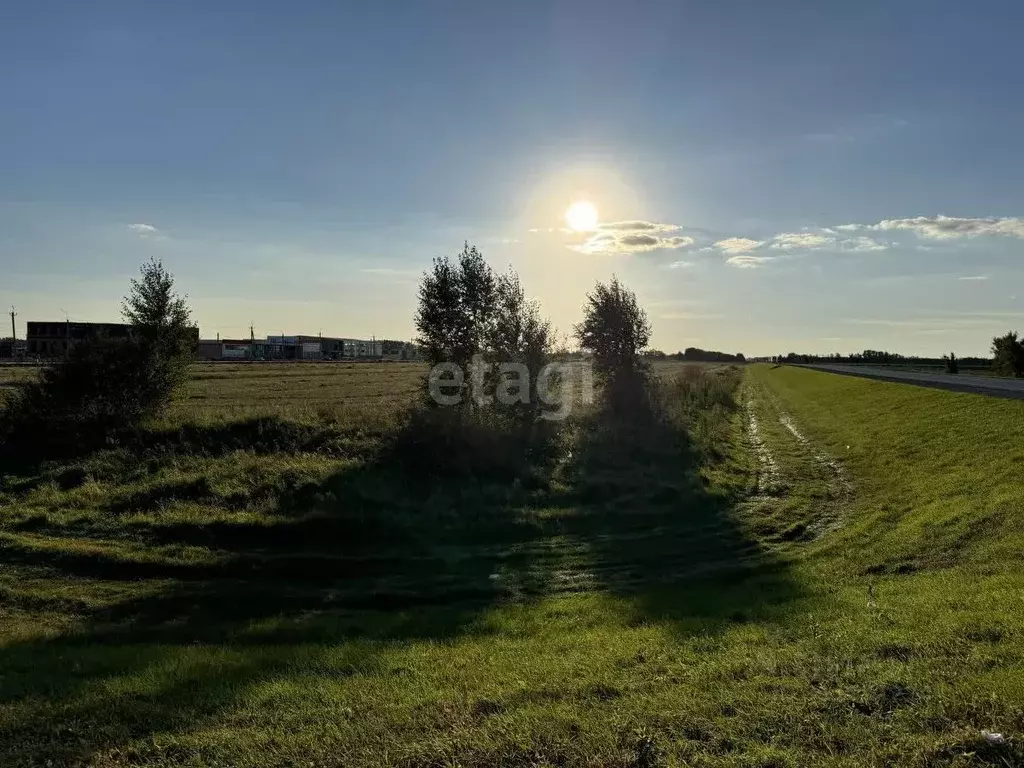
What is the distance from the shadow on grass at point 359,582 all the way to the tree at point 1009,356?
5345 centimetres

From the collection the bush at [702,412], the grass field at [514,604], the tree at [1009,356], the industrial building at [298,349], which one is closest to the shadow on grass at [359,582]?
the grass field at [514,604]

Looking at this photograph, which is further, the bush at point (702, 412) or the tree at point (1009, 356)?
the tree at point (1009, 356)

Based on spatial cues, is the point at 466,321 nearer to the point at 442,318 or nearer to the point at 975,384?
the point at 442,318

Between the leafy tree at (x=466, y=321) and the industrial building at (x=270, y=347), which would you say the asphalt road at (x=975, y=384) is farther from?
the industrial building at (x=270, y=347)

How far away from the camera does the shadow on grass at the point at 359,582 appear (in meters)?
7.17

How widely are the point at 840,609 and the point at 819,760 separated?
15.0 feet

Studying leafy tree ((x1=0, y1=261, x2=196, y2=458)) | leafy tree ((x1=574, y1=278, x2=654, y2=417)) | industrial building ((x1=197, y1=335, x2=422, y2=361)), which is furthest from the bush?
industrial building ((x1=197, y1=335, x2=422, y2=361))

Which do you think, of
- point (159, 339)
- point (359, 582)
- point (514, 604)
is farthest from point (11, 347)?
point (514, 604)

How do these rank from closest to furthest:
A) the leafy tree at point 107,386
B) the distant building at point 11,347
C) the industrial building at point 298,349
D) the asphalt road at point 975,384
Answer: the leafy tree at point 107,386, the asphalt road at point 975,384, the distant building at point 11,347, the industrial building at point 298,349

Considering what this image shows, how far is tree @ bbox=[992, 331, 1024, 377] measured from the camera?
58.3m

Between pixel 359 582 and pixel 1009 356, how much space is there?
66.7 meters

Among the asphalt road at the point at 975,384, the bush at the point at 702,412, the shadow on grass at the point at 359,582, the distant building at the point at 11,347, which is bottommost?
the shadow on grass at the point at 359,582

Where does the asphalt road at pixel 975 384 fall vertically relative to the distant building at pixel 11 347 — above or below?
below

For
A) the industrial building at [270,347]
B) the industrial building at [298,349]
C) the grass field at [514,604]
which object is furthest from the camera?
the industrial building at [298,349]
